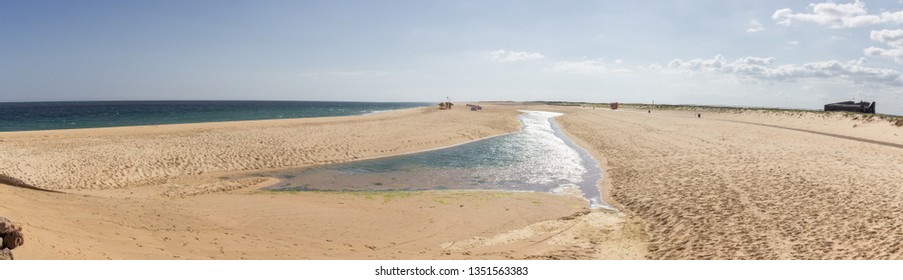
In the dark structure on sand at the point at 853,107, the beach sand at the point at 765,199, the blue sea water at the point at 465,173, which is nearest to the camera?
the beach sand at the point at 765,199

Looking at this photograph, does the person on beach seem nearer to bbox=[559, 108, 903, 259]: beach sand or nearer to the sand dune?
the sand dune

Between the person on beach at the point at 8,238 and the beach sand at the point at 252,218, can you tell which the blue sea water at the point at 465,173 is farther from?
the person on beach at the point at 8,238

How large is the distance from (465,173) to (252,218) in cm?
1036

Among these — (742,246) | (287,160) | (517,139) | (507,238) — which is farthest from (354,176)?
(517,139)

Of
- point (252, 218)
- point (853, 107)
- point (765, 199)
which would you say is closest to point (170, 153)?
point (252, 218)

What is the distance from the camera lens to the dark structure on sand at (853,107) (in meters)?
59.6

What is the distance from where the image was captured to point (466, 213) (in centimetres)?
1252

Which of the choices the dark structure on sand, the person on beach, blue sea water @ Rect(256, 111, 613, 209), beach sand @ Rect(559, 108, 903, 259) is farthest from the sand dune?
the dark structure on sand

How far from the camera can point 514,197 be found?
14.8m

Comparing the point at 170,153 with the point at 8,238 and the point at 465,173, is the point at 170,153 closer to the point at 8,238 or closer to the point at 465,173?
the point at 465,173

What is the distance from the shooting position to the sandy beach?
27.8ft

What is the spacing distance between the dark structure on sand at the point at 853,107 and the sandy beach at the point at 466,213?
175 feet

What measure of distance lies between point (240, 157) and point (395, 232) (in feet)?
48.7

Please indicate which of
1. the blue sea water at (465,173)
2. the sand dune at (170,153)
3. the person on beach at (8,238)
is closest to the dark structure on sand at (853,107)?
the blue sea water at (465,173)
